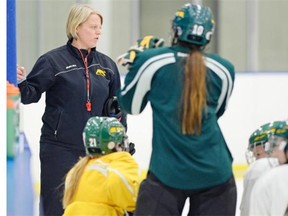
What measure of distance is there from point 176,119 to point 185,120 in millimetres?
33

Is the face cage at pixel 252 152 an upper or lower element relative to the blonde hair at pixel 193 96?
lower

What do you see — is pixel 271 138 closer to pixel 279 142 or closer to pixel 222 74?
pixel 279 142

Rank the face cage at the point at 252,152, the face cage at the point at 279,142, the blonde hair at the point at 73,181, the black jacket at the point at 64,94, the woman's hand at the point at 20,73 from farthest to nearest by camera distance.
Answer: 1. the black jacket at the point at 64,94
2. the woman's hand at the point at 20,73
3. the face cage at the point at 252,152
4. the blonde hair at the point at 73,181
5. the face cage at the point at 279,142

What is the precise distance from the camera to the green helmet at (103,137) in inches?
134

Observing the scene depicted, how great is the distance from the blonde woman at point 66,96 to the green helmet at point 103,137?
0.76 m

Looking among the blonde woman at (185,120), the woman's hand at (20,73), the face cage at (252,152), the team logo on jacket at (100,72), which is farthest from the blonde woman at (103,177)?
the team logo on jacket at (100,72)

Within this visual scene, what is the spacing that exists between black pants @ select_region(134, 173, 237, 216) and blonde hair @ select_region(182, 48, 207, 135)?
182mm

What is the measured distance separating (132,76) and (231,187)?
0.45 meters

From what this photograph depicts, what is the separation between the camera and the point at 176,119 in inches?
115

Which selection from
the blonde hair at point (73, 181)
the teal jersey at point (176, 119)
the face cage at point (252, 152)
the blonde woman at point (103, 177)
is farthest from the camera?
the face cage at point (252, 152)

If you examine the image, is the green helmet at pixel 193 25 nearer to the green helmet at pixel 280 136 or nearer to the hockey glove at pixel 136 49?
the hockey glove at pixel 136 49

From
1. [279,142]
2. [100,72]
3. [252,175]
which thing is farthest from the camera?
[100,72]

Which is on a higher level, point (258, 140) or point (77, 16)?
point (77, 16)

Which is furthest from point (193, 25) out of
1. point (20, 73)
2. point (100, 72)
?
point (100, 72)
